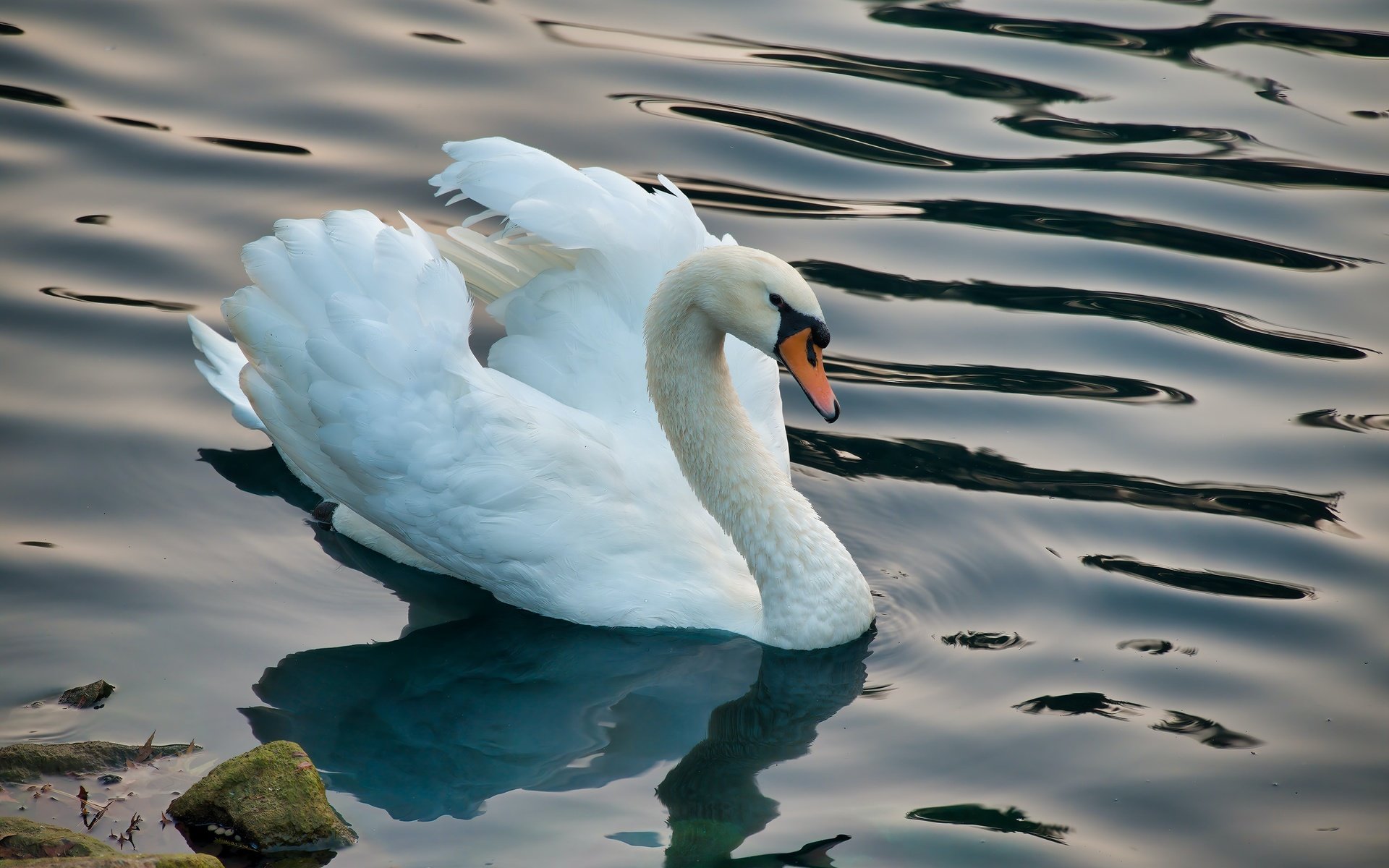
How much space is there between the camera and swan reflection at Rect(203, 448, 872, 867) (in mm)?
5586

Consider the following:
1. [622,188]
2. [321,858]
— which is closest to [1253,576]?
[622,188]

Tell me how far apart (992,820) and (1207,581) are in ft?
6.81

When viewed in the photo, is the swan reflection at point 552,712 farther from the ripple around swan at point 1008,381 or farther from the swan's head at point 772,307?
the ripple around swan at point 1008,381

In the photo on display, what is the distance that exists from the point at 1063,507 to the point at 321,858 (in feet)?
12.9

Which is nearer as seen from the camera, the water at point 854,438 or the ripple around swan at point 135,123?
the water at point 854,438

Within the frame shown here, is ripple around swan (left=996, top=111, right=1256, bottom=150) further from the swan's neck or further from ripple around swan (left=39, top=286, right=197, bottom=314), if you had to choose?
ripple around swan (left=39, top=286, right=197, bottom=314)

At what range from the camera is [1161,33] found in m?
12.4

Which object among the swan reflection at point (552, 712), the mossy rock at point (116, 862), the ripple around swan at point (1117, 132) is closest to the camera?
the mossy rock at point (116, 862)

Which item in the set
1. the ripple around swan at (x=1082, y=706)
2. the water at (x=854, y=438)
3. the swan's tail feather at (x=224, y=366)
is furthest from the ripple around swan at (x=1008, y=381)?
the swan's tail feather at (x=224, y=366)

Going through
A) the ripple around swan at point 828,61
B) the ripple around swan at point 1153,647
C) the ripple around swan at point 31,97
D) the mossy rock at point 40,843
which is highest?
the ripple around swan at point 828,61

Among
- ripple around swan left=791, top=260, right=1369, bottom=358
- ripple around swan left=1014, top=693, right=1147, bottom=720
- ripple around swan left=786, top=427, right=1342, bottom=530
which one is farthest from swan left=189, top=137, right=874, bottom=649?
ripple around swan left=791, top=260, right=1369, bottom=358

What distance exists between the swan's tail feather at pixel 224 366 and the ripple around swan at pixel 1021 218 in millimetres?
3442

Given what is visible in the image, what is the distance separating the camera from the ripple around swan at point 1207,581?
22.7 feet

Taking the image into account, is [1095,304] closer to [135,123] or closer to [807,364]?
[807,364]
